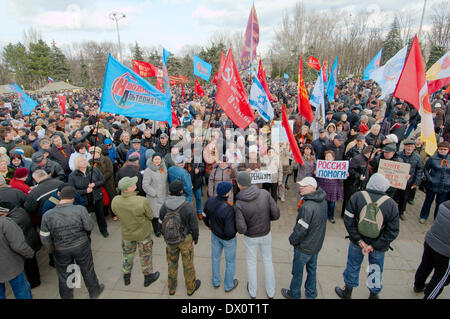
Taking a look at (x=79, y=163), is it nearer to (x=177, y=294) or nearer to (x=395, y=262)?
(x=177, y=294)

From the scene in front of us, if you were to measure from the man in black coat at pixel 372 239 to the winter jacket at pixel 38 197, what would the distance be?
483cm

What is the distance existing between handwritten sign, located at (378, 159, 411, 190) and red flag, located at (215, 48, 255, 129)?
122 inches

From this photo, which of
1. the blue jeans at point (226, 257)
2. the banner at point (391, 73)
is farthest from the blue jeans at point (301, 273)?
the banner at point (391, 73)

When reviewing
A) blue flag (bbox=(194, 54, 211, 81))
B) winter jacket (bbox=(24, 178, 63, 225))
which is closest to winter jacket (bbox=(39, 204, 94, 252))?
winter jacket (bbox=(24, 178, 63, 225))

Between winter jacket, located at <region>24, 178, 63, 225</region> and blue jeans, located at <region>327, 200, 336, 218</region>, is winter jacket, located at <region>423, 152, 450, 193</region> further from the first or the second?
winter jacket, located at <region>24, 178, 63, 225</region>

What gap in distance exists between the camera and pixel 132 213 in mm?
3711

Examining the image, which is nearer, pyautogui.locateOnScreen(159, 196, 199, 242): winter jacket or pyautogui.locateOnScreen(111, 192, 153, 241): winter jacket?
pyautogui.locateOnScreen(159, 196, 199, 242): winter jacket

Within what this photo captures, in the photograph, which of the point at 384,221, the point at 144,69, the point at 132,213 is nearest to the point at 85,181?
the point at 132,213

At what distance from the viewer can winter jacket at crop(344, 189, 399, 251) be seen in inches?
128

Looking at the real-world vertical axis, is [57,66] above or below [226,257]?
above

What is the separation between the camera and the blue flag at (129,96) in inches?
157

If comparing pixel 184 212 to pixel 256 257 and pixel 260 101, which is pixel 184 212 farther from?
pixel 260 101

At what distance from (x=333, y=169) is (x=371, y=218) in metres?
2.22

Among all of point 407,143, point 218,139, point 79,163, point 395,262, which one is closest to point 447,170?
point 407,143
